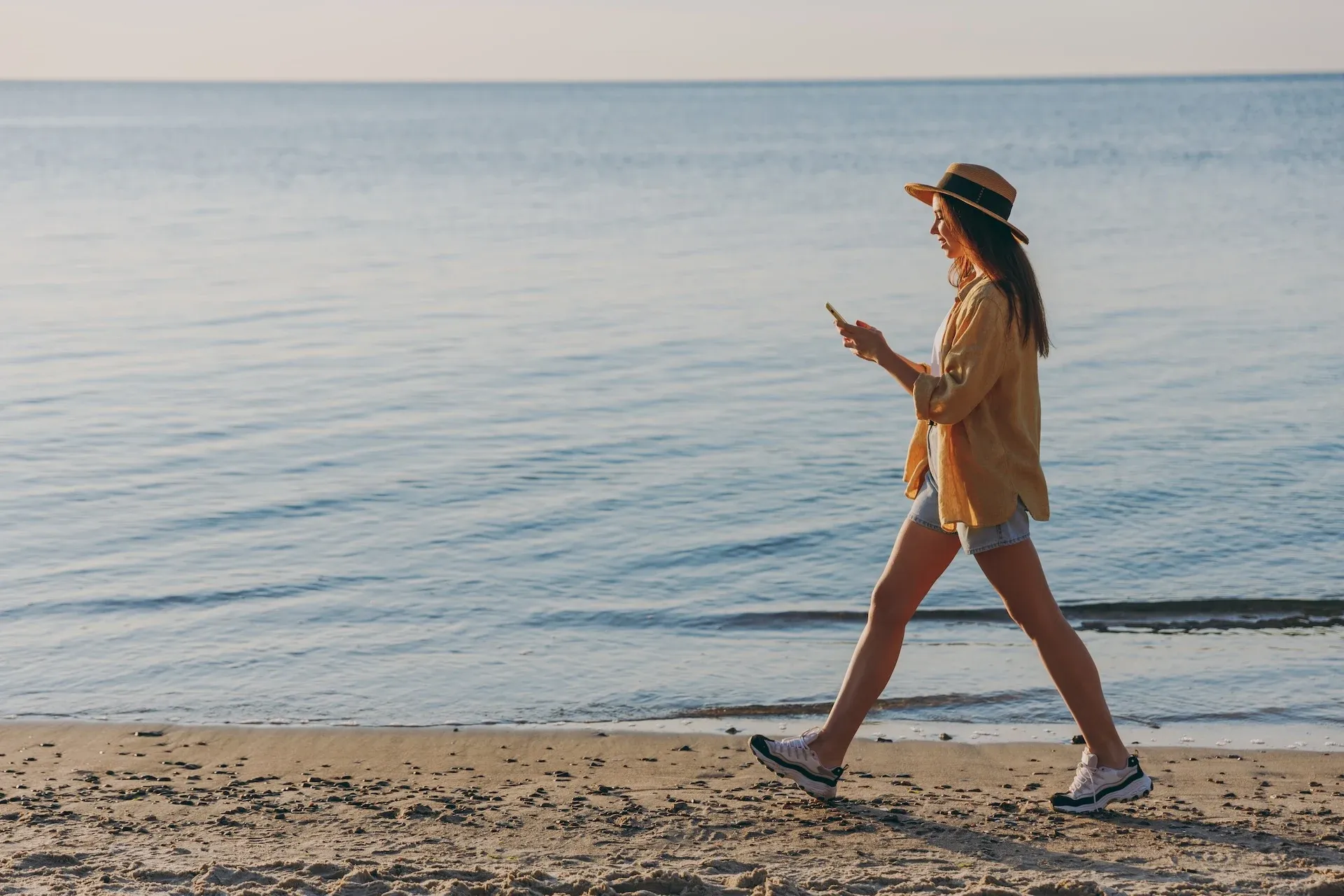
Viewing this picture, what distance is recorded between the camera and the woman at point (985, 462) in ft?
14.2

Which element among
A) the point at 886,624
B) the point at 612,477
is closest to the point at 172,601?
the point at 612,477

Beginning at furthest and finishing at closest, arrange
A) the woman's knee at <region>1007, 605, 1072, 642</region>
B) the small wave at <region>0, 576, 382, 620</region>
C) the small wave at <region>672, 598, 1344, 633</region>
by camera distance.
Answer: the small wave at <region>0, 576, 382, 620</region> → the small wave at <region>672, 598, 1344, 633</region> → the woman's knee at <region>1007, 605, 1072, 642</region>

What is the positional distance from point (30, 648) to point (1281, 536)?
7.30m

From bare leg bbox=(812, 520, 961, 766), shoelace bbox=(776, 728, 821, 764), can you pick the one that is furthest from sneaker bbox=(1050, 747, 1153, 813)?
shoelace bbox=(776, 728, 821, 764)

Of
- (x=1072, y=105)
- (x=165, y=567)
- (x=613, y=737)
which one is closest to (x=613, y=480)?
(x=165, y=567)

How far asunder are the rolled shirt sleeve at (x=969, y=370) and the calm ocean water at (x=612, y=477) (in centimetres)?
236

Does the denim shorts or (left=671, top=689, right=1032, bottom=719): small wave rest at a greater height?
the denim shorts

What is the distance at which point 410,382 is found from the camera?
14750 millimetres

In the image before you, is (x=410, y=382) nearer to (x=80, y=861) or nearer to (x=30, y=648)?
(x=30, y=648)

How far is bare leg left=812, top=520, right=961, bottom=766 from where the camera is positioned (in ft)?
15.0

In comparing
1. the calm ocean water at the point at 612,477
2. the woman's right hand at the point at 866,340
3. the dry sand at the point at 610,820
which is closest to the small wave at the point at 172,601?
the calm ocean water at the point at 612,477

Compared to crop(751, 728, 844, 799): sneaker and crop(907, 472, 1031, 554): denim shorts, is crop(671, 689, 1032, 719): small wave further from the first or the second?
crop(907, 472, 1031, 554): denim shorts

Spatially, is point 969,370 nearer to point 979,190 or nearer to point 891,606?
point 979,190

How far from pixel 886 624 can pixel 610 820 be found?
106cm
